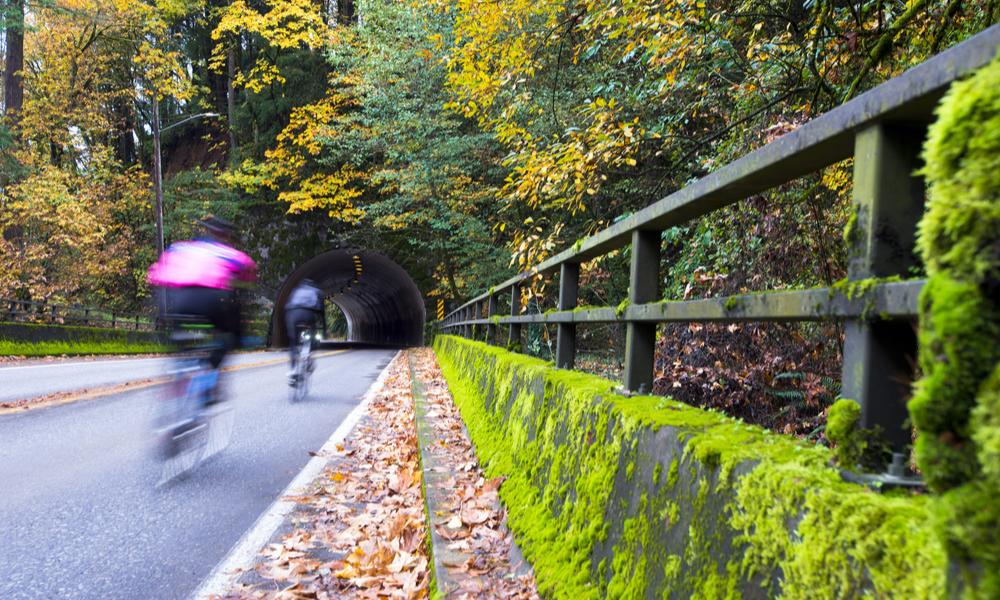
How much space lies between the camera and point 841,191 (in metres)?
5.13

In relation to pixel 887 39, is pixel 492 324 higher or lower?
lower

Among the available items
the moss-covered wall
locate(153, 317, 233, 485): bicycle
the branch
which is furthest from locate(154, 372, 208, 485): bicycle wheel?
the branch

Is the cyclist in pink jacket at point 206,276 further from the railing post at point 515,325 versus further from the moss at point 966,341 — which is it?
the moss at point 966,341

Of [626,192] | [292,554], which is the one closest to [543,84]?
[626,192]

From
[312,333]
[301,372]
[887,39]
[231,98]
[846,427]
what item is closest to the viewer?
[846,427]

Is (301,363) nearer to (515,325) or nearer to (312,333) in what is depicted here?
(312,333)

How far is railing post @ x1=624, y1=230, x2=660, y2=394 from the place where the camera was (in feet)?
8.16

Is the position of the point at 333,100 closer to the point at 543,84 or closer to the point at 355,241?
the point at 355,241

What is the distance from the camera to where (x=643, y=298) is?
98.1 inches

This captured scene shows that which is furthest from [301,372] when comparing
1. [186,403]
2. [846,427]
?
[846,427]

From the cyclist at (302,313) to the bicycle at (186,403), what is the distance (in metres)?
3.90

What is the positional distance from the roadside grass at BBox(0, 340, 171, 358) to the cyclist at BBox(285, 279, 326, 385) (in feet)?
17.1

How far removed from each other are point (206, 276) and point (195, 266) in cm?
12

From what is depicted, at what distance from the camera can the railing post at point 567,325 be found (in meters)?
3.62
